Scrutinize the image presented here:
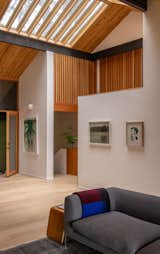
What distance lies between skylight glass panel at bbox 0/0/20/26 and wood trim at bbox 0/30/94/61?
0.27m

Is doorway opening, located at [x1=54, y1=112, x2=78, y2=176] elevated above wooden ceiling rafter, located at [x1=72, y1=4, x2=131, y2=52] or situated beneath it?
situated beneath

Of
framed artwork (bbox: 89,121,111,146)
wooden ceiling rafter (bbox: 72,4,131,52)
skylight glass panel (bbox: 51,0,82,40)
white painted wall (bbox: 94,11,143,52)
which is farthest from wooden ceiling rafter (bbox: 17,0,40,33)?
framed artwork (bbox: 89,121,111,146)

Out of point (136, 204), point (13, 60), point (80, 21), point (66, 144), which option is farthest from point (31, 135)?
point (136, 204)

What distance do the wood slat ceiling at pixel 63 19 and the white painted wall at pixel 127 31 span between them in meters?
0.17

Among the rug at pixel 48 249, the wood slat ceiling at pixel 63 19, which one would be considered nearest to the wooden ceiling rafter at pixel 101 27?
the wood slat ceiling at pixel 63 19

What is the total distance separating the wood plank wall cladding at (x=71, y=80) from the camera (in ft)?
29.9

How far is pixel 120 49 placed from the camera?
923 cm

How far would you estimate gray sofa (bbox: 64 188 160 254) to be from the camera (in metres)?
2.66

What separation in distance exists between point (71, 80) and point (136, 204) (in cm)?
672

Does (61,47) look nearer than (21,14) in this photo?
No

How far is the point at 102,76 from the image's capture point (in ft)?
33.2

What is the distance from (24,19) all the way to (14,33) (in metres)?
0.50

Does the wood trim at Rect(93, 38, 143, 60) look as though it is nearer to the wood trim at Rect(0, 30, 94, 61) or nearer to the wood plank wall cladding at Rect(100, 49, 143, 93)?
the wood plank wall cladding at Rect(100, 49, 143, 93)

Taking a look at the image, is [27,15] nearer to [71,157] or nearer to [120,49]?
[120,49]
